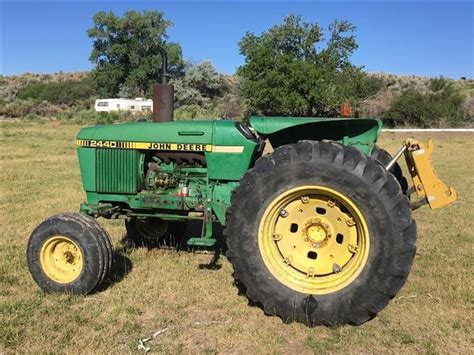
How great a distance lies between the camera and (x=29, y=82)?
69625 millimetres

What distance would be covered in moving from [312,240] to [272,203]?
51 centimetres

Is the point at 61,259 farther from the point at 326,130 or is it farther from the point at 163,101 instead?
the point at 326,130

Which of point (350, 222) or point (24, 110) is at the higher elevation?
point (350, 222)

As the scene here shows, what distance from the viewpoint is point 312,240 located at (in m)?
4.07

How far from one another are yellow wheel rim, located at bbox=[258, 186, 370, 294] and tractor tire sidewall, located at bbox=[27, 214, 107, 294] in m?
1.51

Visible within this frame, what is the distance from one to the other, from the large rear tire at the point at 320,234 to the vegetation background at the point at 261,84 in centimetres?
1708

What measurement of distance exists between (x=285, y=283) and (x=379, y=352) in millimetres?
858

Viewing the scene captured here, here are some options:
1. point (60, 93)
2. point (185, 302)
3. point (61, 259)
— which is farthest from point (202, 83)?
point (185, 302)

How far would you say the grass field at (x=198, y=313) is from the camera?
11.7 ft

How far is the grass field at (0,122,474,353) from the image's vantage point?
3578 mm

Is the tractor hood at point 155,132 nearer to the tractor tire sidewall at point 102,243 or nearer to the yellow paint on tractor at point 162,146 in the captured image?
the yellow paint on tractor at point 162,146

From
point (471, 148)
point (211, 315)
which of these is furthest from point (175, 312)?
point (471, 148)

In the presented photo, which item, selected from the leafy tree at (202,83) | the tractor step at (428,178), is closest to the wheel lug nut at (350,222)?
the tractor step at (428,178)

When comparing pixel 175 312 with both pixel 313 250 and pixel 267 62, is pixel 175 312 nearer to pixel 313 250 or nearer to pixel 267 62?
pixel 313 250
